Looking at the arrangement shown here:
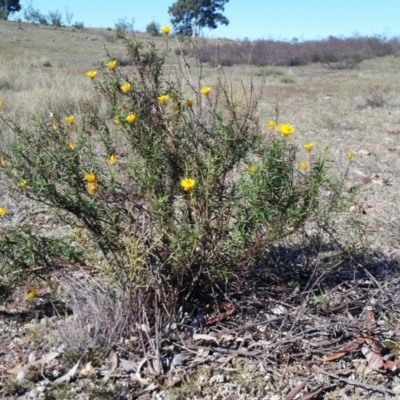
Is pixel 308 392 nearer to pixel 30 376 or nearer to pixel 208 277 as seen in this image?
pixel 208 277

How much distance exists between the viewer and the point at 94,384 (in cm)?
242

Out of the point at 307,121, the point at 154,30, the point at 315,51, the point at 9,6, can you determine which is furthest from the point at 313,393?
the point at 9,6

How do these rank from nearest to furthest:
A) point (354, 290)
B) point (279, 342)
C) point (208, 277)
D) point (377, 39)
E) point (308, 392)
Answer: point (308, 392) < point (279, 342) < point (208, 277) < point (354, 290) < point (377, 39)

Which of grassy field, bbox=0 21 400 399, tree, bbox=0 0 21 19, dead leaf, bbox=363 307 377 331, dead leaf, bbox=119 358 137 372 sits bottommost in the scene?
dead leaf, bbox=119 358 137 372

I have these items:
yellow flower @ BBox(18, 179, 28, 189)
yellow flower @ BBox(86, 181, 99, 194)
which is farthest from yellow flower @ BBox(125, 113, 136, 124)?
yellow flower @ BBox(18, 179, 28, 189)

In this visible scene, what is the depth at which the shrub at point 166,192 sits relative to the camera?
257 cm

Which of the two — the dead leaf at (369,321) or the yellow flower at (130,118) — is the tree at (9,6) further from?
the dead leaf at (369,321)

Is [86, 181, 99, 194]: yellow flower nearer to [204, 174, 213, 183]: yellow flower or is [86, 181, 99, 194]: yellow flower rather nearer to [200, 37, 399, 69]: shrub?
[204, 174, 213, 183]: yellow flower

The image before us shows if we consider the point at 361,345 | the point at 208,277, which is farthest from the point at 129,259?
the point at 361,345

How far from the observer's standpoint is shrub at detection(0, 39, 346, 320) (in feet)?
8.43

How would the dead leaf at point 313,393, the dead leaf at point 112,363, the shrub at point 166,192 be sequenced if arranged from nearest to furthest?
the dead leaf at point 313,393, the dead leaf at point 112,363, the shrub at point 166,192

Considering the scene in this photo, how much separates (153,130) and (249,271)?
0.84 metres

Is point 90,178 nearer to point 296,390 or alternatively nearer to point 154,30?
point 296,390

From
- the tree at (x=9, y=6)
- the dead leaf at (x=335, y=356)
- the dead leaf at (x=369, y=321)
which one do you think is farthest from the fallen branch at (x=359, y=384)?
the tree at (x=9, y=6)
